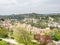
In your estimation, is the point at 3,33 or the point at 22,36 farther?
the point at 3,33

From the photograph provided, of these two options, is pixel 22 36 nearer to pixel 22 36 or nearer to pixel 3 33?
pixel 22 36

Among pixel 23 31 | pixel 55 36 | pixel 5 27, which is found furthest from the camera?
pixel 5 27

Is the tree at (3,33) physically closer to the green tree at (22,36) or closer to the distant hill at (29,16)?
the distant hill at (29,16)

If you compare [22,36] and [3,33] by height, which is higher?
[22,36]

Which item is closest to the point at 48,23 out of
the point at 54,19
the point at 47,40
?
the point at 54,19

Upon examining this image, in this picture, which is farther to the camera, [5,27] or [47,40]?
[5,27]

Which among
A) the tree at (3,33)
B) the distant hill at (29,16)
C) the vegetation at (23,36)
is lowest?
the tree at (3,33)

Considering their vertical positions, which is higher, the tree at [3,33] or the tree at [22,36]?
the tree at [22,36]

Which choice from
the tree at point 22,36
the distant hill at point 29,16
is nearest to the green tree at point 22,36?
the tree at point 22,36

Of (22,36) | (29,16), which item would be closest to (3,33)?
(29,16)

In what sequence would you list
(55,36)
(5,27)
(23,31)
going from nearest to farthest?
(23,31) → (55,36) → (5,27)

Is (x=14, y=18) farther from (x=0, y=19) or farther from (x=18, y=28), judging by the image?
(x=18, y=28)
